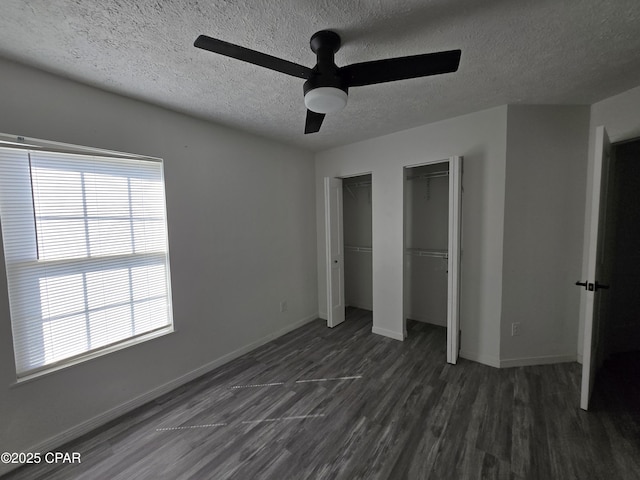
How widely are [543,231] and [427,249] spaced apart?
127 centimetres

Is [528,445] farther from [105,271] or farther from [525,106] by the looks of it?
[105,271]

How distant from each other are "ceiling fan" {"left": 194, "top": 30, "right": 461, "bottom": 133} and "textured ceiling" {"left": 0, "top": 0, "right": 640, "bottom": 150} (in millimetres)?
133

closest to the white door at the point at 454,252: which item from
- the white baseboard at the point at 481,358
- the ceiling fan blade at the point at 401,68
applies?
the white baseboard at the point at 481,358

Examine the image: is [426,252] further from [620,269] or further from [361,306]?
[620,269]

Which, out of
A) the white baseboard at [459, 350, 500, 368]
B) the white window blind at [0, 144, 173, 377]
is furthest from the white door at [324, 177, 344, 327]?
the white window blind at [0, 144, 173, 377]

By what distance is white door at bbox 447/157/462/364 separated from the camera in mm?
2393

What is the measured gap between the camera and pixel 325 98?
129 centimetres

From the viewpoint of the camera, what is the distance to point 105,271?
198 cm

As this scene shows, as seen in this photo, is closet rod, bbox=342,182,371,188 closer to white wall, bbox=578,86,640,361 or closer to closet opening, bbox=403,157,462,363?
closet opening, bbox=403,157,462,363

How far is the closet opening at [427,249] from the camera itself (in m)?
3.28

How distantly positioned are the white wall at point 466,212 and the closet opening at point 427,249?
17 cm

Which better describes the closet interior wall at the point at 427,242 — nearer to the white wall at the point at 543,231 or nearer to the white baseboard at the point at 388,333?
the white baseboard at the point at 388,333

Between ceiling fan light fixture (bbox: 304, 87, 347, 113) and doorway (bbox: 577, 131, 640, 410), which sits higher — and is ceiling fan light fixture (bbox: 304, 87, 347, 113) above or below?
above

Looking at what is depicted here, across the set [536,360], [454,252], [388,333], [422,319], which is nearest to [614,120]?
[454,252]
